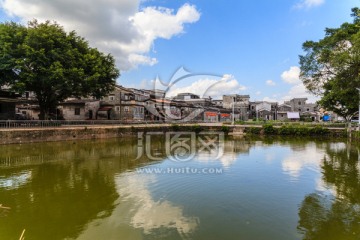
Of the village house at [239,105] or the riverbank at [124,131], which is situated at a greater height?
the village house at [239,105]

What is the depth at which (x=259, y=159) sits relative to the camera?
15.6 meters

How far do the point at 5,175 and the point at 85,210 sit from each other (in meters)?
6.44

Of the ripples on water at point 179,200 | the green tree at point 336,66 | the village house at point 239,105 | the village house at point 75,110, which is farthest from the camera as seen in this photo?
the village house at point 239,105

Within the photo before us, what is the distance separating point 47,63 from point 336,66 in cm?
2605

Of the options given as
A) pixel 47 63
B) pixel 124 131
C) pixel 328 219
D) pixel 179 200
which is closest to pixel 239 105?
pixel 124 131

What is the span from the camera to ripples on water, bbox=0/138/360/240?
581 centimetres

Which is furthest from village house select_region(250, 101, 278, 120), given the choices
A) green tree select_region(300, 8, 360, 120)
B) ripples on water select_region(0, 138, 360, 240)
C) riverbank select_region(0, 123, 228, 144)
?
ripples on water select_region(0, 138, 360, 240)

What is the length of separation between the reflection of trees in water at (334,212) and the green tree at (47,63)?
22474mm

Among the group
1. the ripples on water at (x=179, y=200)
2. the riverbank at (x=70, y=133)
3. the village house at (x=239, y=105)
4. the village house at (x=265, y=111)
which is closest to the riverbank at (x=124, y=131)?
the riverbank at (x=70, y=133)

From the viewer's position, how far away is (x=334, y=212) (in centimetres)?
691

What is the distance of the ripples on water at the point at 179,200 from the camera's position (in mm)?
5812

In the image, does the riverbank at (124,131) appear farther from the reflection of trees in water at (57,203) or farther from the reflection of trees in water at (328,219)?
the reflection of trees in water at (328,219)

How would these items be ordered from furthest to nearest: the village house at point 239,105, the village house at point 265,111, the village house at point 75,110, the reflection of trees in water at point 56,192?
the village house at point 265,111, the village house at point 239,105, the village house at point 75,110, the reflection of trees in water at point 56,192


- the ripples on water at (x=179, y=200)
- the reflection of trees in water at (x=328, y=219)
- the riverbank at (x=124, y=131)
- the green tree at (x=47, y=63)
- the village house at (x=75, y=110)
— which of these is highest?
the green tree at (x=47, y=63)
